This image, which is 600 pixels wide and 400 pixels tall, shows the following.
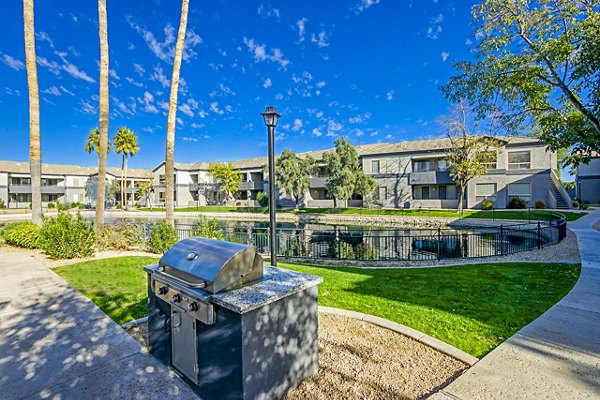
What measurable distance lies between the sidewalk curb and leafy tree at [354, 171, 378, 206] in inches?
1103

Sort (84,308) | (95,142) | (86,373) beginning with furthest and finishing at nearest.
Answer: (95,142) < (84,308) < (86,373)

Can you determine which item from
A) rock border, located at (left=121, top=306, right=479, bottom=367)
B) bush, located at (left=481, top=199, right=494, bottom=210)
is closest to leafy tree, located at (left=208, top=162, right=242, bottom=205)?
bush, located at (left=481, top=199, right=494, bottom=210)

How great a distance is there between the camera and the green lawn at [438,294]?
433cm

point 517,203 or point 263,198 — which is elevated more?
point 263,198

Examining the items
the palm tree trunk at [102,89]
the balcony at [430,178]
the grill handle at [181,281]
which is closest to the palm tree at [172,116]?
the palm tree trunk at [102,89]

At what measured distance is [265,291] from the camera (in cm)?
277

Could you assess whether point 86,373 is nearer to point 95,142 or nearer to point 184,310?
point 184,310

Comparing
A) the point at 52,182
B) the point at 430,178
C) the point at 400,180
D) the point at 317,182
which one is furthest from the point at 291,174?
Result: the point at 52,182

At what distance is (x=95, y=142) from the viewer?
4247 centimetres

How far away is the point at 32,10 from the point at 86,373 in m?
15.3

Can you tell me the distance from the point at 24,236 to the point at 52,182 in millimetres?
52311

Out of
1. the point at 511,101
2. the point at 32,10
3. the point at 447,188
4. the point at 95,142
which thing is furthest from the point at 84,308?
the point at 95,142

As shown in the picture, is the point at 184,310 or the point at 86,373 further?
the point at 86,373

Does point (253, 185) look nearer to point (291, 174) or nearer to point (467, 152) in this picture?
point (291, 174)
